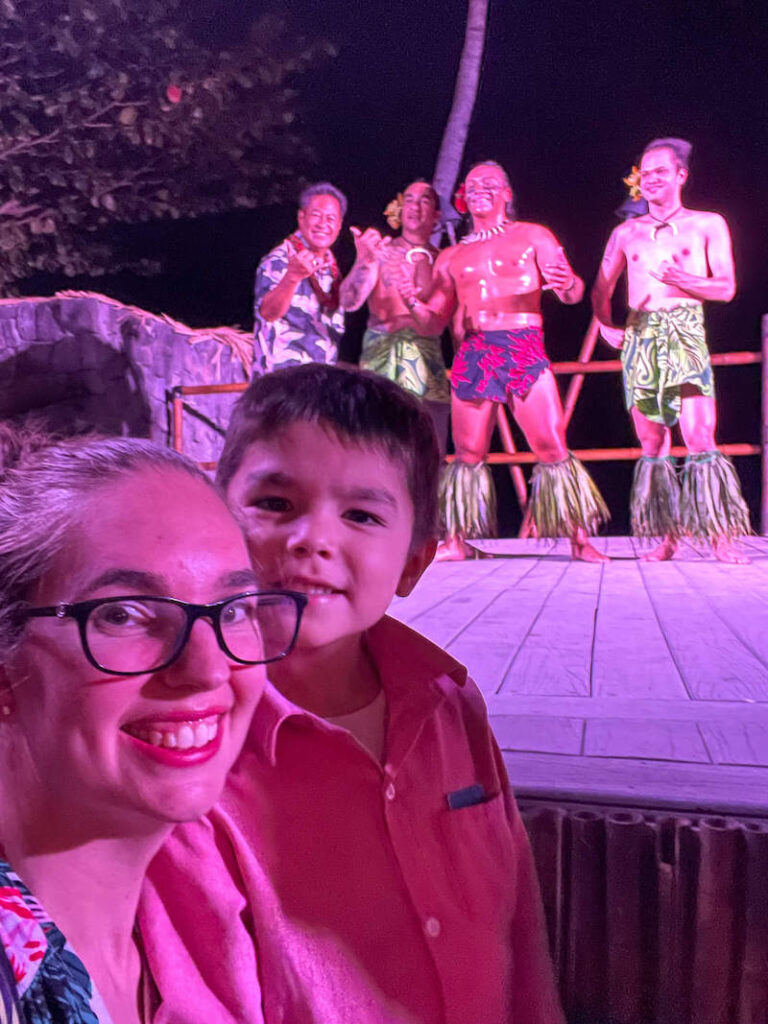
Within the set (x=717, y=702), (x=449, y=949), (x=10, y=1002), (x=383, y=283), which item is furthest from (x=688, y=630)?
(x=383, y=283)

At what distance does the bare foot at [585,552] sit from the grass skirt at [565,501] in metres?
0.05

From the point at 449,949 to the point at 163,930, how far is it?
0.99 ft

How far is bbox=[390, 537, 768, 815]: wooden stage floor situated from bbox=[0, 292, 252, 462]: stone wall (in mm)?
2424

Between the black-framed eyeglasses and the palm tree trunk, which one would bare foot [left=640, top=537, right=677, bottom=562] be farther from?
the black-framed eyeglasses

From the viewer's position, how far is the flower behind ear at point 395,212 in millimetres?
3045

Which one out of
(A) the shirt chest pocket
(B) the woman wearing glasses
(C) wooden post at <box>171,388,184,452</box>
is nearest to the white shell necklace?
(C) wooden post at <box>171,388,184,452</box>

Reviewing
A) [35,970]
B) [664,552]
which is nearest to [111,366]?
[664,552]

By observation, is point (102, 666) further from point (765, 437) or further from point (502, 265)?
point (765, 437)

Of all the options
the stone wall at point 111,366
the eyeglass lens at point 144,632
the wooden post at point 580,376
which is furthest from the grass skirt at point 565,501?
the eyeglass lens at point 144,632

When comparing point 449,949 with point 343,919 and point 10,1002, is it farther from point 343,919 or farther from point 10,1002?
point 10,1002

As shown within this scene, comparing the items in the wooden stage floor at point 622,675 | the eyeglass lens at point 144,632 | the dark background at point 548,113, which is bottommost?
the wooden stage floor at point 622,675

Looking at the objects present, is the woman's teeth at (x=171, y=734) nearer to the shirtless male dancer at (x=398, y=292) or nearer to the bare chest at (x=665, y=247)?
the shirtless male dancer at (x=398, y=292)

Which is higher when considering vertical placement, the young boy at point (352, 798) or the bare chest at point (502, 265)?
the bare chest at point (502, 265)

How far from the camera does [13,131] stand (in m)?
3.33
